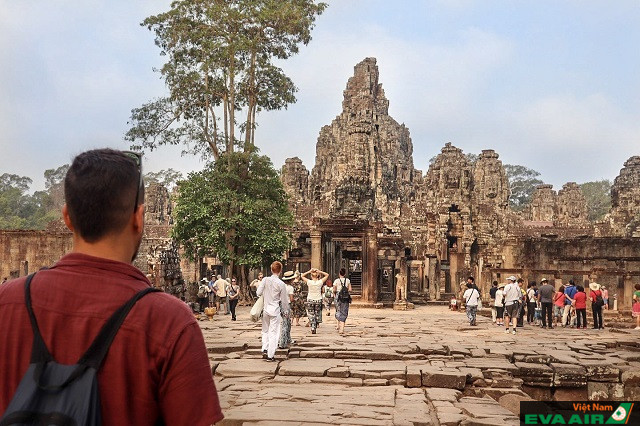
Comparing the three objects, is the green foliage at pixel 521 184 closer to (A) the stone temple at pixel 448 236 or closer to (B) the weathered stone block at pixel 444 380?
(A) the stone temple at pixel 448 236

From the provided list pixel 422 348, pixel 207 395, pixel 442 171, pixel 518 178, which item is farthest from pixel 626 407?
pixel 518 178

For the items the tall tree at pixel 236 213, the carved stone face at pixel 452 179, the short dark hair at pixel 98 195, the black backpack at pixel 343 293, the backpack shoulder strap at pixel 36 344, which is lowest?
the black backpack at pixel 343 293

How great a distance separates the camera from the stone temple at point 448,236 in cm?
2259

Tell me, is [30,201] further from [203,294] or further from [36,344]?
[36,344]

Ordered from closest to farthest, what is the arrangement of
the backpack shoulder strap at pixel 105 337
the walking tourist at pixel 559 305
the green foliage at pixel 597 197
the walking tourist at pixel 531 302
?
the backpack shoulder strap at pixel 105 337 < the walking tourist at pixel 559 305 < the walking tourist at pixel 531 302 < the green foliage at pixel 597 197

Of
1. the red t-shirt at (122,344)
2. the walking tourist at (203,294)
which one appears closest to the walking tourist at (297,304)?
the walking tourist at (203,294)

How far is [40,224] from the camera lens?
59750 mm

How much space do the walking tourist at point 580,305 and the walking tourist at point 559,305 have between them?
46 centimetres

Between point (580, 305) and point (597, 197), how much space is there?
217ft

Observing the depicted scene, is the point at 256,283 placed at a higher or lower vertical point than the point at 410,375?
higher

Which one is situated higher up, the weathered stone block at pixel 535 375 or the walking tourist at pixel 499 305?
the walking tourist at pixel 499 305

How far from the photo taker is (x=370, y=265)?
22.4 meters

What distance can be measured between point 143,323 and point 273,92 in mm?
22914

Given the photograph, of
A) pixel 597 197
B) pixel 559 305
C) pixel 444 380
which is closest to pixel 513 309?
pixel 559 305
